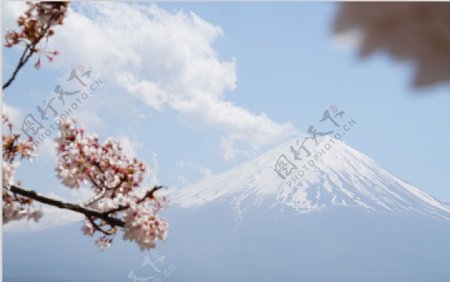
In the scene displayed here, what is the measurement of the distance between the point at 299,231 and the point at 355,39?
157308mm

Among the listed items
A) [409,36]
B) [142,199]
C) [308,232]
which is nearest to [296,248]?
[308,232]

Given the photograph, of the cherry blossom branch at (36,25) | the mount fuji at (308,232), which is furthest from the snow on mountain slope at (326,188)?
the cherry blossom branch at (36,25)

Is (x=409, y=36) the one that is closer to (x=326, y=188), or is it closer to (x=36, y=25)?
(x=36, y=25)

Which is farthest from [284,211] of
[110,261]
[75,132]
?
[75,132]

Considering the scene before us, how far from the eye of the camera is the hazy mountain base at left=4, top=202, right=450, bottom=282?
146750mm

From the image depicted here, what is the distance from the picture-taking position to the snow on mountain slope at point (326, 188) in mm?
125062

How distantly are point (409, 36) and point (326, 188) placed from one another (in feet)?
507

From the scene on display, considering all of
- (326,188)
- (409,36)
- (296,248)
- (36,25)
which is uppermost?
(326,188)

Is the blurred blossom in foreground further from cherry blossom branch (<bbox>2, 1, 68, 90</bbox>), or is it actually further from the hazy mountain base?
the hazy mountain base

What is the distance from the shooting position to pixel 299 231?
154m

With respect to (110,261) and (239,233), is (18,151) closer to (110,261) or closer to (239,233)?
(239,233)

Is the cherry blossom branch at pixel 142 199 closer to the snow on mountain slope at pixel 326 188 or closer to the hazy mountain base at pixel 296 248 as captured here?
the snow on mountain slope at pixel 326 188

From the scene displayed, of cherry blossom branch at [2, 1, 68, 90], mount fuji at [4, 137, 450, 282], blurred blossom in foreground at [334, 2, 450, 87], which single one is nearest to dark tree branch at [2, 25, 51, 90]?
cherry blossom branch at [2, 1, 68, 90]

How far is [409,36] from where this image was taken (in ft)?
1.24
